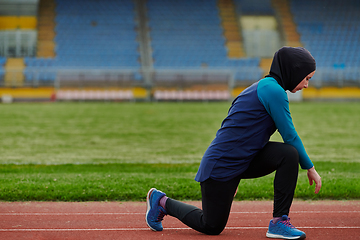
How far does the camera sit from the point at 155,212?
4168 millimetres

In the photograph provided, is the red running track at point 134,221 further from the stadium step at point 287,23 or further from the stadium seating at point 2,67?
the stadium step at point 287,23

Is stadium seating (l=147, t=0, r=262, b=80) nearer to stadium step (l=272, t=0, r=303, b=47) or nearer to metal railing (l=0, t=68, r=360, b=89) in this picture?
metal railing (l=0, t=68, r=360, b=89)

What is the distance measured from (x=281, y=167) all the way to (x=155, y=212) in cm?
124

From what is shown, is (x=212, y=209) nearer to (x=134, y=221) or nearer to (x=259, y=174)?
(x=259, y=174)

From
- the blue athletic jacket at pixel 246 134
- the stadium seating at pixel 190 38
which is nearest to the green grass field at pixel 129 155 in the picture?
the blue athletic jacket at pixel 246 134

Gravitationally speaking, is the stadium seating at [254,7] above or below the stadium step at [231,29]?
above

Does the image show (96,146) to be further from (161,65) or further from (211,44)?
(211,44)

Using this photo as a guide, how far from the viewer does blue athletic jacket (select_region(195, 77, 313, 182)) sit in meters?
3.62

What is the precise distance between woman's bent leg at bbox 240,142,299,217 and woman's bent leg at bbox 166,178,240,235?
214mm

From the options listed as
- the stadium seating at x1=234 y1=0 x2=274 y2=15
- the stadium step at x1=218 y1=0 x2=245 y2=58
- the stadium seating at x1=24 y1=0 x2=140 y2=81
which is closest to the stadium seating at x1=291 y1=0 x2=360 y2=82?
the stadium seating at x1=234 y1=0 x2=274 y2=15

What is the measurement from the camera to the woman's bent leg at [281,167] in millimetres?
3670

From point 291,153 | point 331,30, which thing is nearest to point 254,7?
point 331,30

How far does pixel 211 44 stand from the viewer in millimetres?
36156

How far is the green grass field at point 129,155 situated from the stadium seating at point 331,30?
16.6 metres
